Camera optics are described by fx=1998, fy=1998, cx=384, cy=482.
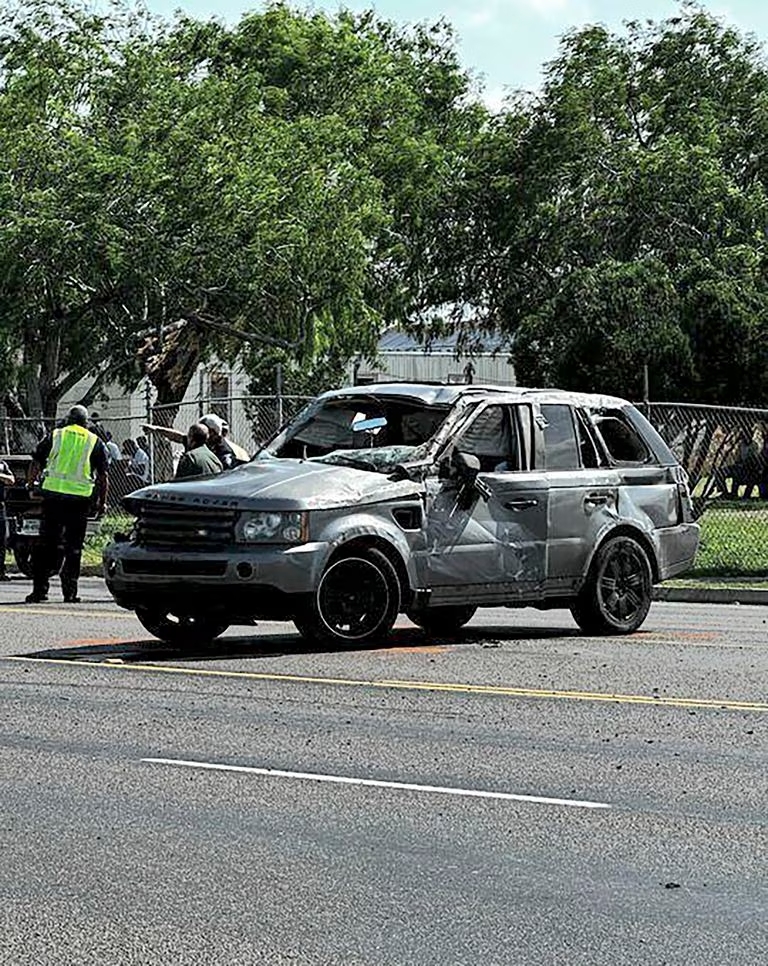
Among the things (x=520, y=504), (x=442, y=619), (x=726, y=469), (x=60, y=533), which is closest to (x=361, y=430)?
(x=520, y=504)

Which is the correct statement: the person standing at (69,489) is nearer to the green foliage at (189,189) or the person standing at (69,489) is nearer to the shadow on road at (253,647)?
the shadow on road at (253,647)

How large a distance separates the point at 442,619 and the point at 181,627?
2.16 metres

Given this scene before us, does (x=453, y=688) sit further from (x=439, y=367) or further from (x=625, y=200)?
(x=439, y=367)

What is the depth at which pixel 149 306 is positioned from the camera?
137ft

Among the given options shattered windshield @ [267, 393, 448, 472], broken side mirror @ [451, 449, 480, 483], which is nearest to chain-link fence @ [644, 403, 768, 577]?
shattered windshield @ [267, 393, 448, 472]

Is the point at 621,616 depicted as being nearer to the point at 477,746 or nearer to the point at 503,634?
the point at 503,634

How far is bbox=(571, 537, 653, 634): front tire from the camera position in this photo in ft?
50.3

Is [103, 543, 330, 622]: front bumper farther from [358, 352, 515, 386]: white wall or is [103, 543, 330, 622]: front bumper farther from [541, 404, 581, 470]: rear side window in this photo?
[358, 352, 515, 386]: white wall

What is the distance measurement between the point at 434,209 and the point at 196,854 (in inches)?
1851

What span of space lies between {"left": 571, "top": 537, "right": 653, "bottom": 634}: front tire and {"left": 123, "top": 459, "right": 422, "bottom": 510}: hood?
74.2 inches

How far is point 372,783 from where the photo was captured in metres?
8.80

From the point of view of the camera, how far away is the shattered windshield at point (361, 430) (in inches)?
582

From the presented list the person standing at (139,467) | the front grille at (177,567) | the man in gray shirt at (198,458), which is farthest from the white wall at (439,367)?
the front grille at (177,567)

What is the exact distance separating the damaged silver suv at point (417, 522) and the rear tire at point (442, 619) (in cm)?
1
